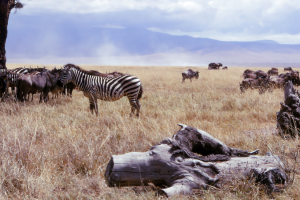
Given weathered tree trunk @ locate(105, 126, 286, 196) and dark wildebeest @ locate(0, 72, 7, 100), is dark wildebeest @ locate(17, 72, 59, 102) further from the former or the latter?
weathered tree trunk @ locate(105, 126, 286, 196)

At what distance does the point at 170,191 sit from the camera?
329 centimetres

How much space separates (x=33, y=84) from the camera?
36.4 feet

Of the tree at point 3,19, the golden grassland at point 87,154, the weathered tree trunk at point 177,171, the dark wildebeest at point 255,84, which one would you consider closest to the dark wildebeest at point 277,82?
the dark wildebeest at point 255,84

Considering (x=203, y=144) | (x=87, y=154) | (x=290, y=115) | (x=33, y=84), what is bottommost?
(x=87, y=154)

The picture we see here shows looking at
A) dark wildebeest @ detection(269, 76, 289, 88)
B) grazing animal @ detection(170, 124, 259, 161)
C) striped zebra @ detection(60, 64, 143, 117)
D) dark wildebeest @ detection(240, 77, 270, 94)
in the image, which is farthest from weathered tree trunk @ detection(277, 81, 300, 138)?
dark wildebeest @ detection(269, 76, 289, 88)

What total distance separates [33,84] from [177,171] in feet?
30.9

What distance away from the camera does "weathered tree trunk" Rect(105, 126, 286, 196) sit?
3465 millimetres

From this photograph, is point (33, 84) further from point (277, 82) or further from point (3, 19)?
point (277, 82)

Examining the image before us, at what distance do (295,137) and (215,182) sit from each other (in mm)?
3738

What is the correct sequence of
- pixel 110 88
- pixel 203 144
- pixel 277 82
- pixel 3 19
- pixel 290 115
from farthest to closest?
pixel 277 82 < pixel 3 19 < pixel 110 88 < pixel 290 115 < pixel 203 144

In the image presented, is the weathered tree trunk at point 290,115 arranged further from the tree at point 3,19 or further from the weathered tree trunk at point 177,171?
the tree at point 3,19

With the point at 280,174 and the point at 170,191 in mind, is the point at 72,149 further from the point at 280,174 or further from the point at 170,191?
the point at 280,174

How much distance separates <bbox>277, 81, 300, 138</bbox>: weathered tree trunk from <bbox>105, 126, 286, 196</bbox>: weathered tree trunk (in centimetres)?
294

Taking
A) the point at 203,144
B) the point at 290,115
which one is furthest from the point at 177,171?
the point at 290,115
